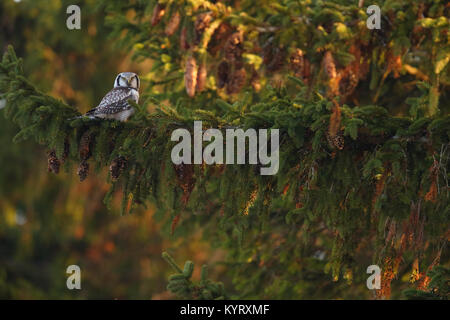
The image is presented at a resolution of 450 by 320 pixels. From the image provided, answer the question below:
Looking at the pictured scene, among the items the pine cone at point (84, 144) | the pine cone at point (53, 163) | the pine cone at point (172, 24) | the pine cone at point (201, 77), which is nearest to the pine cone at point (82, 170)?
the pine cone at point (84, 144)

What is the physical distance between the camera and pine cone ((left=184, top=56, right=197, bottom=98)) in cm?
643

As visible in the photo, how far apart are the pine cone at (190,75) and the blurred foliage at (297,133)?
0.04ft

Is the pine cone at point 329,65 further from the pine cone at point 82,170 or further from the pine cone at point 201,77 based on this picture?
the pine cone at point 82,170

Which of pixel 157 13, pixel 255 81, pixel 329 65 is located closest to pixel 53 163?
pixel 157 13

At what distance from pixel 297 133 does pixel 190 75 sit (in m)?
1.86

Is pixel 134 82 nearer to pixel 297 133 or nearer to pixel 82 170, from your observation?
pixel 82 170

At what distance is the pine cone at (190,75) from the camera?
6.43 metres

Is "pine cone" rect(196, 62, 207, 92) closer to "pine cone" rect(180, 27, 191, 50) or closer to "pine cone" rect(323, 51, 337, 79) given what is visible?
"pine cone" rect(180, 27, 191, 50)

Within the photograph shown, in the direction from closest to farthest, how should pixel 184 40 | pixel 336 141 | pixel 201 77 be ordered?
pixel 336 141, pixel 201 77, pixel 184 40

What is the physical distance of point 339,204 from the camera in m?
5.24

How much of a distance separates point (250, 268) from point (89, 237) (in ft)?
27.9

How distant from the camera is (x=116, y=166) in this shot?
5309mm

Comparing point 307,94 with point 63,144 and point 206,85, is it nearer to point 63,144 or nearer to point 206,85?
point 206,85

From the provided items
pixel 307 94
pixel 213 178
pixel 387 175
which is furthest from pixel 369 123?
pixel 213 178
